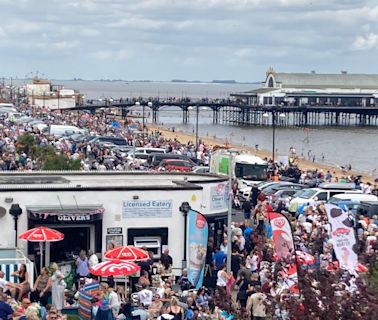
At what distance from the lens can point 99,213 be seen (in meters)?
19.2

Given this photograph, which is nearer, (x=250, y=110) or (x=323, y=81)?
(x=323, y=81)

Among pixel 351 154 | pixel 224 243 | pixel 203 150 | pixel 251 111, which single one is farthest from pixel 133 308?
pixel 251 111

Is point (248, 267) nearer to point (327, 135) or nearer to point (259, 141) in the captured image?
point (259, 141)

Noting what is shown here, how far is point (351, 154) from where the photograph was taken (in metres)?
80.3

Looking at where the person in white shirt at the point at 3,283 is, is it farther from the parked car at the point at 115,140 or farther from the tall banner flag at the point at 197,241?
the parked car at the point at 115,140

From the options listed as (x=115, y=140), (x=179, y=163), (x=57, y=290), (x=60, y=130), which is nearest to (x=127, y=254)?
(x=57, y=290)

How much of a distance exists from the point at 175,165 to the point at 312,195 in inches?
388

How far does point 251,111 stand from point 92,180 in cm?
9515

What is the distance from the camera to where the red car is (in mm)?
38534

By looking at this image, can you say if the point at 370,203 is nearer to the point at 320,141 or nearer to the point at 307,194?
the point at 307,194

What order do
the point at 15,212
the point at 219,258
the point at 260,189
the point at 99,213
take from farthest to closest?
1. the point at 260,189
2. the point at 219,258
3. the point at 99,213
4. the point at 15,212

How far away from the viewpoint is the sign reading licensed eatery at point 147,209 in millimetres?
19594

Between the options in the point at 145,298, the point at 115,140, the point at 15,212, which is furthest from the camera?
the point at 115,140

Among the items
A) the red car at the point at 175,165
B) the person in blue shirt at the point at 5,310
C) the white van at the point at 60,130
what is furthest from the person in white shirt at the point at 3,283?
the white van at the point at 60,130
